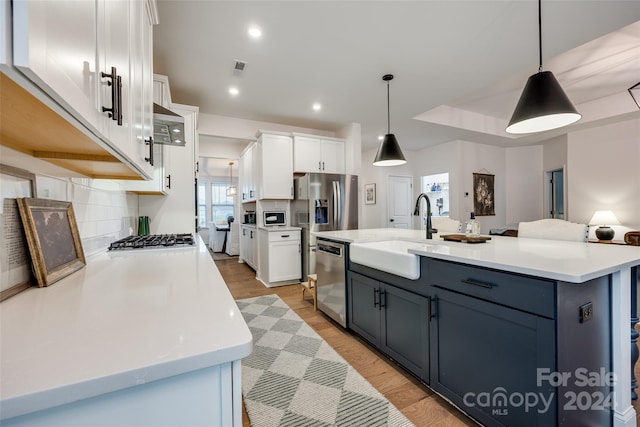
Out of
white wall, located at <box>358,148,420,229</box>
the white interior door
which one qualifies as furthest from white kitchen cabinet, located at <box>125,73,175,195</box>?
the white interior door

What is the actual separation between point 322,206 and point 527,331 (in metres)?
3.29

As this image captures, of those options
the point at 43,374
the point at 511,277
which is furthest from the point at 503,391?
the point at 43,374

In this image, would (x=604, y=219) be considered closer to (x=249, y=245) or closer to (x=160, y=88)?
(x=249, y=245)

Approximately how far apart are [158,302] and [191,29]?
8.37 ft

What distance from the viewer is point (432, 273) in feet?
5.19

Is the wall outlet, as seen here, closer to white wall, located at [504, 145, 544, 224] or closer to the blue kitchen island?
the blue kitchen island

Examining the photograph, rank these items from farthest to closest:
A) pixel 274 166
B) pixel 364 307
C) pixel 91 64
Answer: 1. pixel 274 166
2. pixel 364 307
3. pixel 91 64

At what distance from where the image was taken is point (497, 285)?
1.26 meters

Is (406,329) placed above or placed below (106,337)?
below

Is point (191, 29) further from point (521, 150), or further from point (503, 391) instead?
point (521, 150)

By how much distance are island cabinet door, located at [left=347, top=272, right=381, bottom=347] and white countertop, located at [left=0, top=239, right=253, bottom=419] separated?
1.42 meters

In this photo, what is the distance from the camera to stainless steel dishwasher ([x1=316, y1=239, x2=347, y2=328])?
8.22 feet

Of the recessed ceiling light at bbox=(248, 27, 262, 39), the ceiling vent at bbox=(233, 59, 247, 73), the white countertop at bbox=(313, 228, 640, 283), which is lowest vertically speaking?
the white countertop at bbox=(313, 228, 640, 283)

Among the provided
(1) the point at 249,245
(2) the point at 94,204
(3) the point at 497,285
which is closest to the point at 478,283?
(3) the point at 497,285
